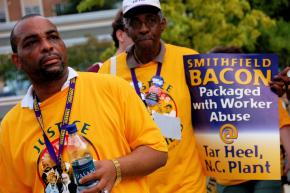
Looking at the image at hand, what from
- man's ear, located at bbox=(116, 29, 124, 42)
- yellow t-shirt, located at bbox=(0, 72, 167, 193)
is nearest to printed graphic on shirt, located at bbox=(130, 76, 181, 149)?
yellow t-shirt, located at bbox=(0, 72, 167, 193)

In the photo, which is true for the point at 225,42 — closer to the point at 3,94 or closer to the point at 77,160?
the point at 3,94

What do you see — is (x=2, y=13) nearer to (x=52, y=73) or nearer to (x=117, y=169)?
(x=52, y=73)

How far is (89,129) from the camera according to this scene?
3193 mm

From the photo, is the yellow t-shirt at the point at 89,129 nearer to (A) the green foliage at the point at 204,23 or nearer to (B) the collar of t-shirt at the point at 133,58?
(B) the collar of t-shirt at the point at 133,58

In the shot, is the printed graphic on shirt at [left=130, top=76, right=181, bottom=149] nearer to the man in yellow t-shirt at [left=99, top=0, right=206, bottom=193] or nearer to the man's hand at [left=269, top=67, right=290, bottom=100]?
the man in yellow t-shirt at [left=99, top=0, right=206, bottom=193]

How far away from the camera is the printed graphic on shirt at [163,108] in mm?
4512

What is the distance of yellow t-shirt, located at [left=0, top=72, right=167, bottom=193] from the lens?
3203 mm

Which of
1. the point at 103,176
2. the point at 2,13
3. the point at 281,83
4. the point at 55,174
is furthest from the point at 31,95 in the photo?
the point at 2,13

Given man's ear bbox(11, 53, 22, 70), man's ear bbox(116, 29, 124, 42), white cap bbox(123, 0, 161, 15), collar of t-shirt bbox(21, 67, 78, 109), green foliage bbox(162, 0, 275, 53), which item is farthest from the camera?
green foliage bbox(162, 0, 275, 53)

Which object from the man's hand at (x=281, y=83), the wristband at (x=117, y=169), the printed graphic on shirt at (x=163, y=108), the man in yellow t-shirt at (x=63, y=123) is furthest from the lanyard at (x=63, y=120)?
the man's hand at (x=281, y=83)

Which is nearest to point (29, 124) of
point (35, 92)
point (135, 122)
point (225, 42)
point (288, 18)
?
point (35, 92)

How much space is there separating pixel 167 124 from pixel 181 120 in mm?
163

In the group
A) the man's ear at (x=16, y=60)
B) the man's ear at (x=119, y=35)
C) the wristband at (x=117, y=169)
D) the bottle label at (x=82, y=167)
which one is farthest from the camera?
the man's ear at (x=119, y=35)

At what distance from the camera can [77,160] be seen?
287cm
